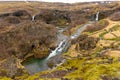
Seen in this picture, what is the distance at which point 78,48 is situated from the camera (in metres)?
112

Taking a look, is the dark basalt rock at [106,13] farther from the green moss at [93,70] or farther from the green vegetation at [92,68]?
the green moss at [93,70]

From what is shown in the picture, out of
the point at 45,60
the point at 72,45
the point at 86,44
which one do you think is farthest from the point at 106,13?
the point at 45,60

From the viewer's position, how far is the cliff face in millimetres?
87125

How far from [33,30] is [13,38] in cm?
1178

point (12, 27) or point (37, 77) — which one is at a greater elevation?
point (12, 27)

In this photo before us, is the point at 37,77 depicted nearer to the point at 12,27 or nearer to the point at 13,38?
the point at 13,38

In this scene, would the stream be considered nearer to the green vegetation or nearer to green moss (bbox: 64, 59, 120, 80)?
the green vegetation

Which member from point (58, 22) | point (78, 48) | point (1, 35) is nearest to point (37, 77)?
point (78, 48)

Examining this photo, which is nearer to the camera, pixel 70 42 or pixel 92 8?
pixel 70 42

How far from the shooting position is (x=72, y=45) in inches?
4663

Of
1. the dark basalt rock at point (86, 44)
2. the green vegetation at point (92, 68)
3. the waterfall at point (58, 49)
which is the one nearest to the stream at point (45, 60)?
the waterfall at point (58, 49)

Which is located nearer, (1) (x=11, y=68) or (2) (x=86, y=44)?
(1) (x=11, y=68)

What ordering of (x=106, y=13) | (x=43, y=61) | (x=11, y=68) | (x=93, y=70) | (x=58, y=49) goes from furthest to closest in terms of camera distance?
(x=106, y=13) < (x=58, y=49) < (x=43, y=61) < (x=11, y=68) < (x=93, y=70)

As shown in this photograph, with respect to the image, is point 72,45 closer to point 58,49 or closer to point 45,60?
point 58,49
